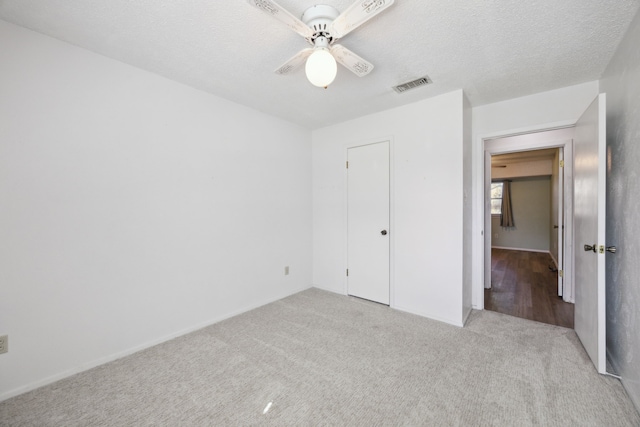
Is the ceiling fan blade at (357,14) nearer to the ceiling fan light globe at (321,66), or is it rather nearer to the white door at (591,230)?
the ceiling fan light globe at (321,66)

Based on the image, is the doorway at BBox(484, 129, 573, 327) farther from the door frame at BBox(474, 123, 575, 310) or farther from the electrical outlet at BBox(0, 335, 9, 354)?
the electrical outlet at BBox(0, 335, 9, 354)

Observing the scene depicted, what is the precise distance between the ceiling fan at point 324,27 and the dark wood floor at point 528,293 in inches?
130

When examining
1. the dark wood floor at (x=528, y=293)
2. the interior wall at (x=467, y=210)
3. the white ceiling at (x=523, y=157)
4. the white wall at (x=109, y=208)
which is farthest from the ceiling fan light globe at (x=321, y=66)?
the white ceiling at (x=523, y=157)

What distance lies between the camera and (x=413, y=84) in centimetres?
253

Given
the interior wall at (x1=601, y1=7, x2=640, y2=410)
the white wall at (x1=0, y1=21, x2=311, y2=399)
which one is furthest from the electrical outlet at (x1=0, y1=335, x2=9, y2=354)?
the interior wall at (x1=601, y1=7, x2=640, y2=410)

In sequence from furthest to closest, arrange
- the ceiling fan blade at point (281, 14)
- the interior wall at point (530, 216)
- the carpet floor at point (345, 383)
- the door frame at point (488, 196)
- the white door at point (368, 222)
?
the interior wall at point (530, 216)
the white door at point (368, 222)
the door frame at point (488, 196)
the carpet floor at point (345, 383)
the ceiling fan blade at point (281, 14)

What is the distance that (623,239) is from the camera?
1.79 m

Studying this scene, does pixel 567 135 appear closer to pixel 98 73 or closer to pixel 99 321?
pixel 98 73

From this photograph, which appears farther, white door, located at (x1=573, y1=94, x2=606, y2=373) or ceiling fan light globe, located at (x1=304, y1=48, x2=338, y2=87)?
white door, located at (x1=573, y1=94, x2=606, y2=373)

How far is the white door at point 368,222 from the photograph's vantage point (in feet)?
10.8

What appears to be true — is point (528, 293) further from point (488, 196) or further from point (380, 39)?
point (380, 39)

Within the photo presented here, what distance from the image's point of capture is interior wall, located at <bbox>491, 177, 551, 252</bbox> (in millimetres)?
7016

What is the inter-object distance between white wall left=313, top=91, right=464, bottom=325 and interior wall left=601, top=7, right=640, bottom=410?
105cm

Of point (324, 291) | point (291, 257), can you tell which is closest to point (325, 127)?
point (291, 257)
